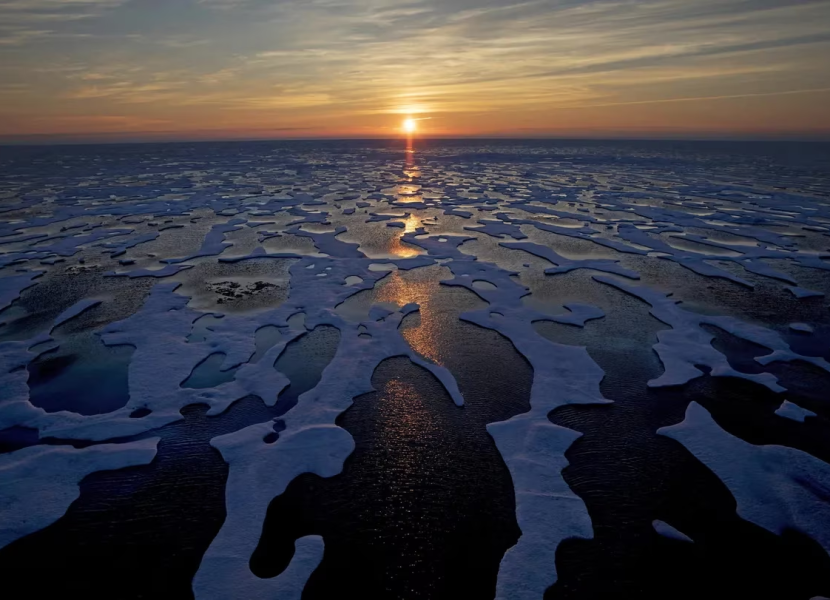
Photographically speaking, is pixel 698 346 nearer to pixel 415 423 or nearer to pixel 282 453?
pixel 415 423

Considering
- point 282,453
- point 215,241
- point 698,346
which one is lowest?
point 282,453

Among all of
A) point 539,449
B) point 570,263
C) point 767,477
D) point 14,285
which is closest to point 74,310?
point 14,285

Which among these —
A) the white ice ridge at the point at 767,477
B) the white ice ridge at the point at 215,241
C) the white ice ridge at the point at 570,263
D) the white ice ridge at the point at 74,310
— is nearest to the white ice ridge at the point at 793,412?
the white ice ridge at the point at 767,477

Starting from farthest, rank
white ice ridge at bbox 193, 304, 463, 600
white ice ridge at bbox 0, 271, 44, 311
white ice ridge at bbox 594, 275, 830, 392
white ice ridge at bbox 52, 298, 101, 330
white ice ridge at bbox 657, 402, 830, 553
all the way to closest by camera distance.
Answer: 1. white ice ridge at bbox 0, 271, 44, 311
2. white ice ridge at bbox 52, 298, 101, 330
3. white ice ridge at bbox 594, 275, 830, 392
4. white ice ridge at bbox 657, 402, 830, 553
5. white ice ridge at bbox 193, 304, 463, 600

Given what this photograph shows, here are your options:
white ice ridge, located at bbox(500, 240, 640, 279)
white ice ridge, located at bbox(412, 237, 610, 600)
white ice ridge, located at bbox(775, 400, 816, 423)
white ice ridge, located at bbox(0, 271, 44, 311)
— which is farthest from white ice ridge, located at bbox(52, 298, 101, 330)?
white ice ridge, located at bbox(775, 400, 816, 423)

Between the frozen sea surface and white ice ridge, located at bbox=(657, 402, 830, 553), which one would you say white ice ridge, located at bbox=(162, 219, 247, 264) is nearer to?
the frozen sea surface

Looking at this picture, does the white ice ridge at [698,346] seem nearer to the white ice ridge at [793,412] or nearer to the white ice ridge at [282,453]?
the white ice ridge at [793,412]

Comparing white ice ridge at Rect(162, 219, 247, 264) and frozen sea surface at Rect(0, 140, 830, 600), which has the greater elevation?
white ice ridge at Rect(162, 219, 247, 264)
